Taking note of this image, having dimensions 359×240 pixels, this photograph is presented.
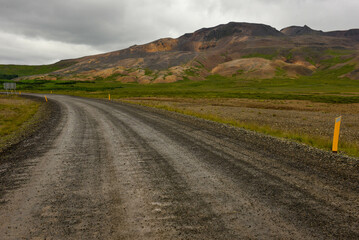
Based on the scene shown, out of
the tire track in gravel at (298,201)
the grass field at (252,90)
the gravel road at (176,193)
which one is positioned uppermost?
the grass field at (252,90)

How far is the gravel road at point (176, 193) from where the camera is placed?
3.13 meters

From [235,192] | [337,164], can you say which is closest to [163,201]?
[235,192]

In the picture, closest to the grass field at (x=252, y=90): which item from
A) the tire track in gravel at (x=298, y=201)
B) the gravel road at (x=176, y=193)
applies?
the gravel road at (x=176, y=193)

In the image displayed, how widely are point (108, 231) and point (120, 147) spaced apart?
486 centimetres

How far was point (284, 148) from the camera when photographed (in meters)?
7.96

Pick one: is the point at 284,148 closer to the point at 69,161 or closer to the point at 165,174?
the point at 165,174

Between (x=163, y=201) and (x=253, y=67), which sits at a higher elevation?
(x=253, y=67)

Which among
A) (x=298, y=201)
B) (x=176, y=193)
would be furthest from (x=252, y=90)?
(x=176, y=193)

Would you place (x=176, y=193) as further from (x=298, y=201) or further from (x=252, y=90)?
(x=252, y=90)

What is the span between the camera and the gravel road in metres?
3.13

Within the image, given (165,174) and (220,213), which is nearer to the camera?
(220,213)

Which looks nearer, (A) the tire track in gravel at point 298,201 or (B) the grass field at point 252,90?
(A) the tire track in gravel at point 298,201

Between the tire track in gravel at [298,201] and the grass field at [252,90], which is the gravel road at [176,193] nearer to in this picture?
the tire track in gravel at [298,201]

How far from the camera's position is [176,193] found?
4.23m
